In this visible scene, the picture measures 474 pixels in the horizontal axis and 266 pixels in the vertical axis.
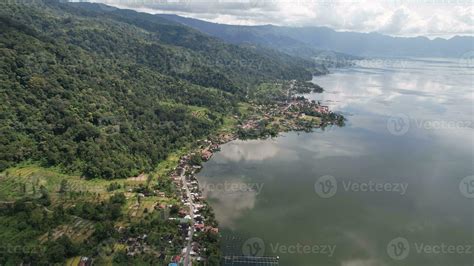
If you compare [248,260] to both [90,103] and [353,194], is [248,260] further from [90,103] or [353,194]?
[90,103]

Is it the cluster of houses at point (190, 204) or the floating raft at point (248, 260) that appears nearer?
the floating raft at point (248, 260)

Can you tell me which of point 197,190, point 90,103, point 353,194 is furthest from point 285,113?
point 197,190

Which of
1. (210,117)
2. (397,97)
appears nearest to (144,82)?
(210,117)

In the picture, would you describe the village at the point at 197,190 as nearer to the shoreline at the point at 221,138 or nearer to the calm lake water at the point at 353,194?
the shoreline at the point at 221,138

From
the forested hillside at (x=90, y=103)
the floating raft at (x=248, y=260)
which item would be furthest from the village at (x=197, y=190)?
the forested hillside at (x=90, y=103)

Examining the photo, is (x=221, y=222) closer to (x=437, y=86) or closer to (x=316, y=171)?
(x=316, y=171)

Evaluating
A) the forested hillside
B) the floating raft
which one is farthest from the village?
the forested hillside
